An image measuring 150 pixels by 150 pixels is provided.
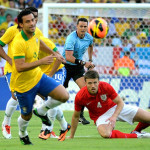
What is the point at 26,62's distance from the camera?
21.1 ft

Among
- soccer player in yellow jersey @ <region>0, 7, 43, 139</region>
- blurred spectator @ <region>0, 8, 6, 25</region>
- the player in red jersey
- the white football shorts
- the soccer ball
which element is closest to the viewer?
the player in red jersey

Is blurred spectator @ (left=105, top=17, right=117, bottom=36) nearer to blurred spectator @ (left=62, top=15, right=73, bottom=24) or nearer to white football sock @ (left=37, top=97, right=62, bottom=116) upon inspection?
blurred spectator @ (left=62, top=15, right=73, bottom=24)

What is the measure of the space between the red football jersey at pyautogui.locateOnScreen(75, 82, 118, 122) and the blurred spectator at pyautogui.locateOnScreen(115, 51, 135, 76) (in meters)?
6.71

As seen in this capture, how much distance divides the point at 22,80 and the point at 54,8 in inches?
307

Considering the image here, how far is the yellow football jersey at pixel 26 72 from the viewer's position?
20.9ft

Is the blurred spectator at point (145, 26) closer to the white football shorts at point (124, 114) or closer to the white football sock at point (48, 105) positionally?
the white football shorts at point (124, 114)

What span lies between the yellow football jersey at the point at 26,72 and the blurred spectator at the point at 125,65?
26.1 feet

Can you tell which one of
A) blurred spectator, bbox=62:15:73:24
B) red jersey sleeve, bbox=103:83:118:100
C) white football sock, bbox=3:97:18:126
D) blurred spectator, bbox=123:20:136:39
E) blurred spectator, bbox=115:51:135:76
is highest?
blurred spectator, bbox=62:15:73:24

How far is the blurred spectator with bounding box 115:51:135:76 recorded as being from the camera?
47.2 ft

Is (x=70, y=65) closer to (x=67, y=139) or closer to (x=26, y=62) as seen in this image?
(x=67, y=139)

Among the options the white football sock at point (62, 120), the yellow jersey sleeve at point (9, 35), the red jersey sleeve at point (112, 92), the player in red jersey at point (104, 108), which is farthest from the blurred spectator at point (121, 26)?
the red jersey sleeve at point (112, 92)

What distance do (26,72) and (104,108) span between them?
5.58 feet

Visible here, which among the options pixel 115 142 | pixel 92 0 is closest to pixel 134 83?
pixel 92 0

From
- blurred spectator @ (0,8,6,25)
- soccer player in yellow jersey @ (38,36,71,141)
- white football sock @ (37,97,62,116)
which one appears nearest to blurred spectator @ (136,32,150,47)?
Result: blurred spectator @ (0,8,6,25)
